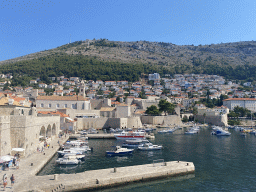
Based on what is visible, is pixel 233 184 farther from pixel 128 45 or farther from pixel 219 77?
pixel 128 45

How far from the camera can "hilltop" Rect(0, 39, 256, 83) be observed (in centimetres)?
12993

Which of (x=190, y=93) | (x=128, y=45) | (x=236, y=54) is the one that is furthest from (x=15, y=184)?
(x=236, y=54)

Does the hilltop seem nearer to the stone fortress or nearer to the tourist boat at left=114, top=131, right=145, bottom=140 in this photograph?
the stone fortress

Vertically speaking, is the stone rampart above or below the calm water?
above

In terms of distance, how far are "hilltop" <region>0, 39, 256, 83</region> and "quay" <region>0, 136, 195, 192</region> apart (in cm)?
10372

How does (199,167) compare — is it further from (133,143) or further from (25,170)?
(25,170)

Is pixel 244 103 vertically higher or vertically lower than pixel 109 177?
higher

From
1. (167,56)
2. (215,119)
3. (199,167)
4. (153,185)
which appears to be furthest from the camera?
(167,56)

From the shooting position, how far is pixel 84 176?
1284 cm

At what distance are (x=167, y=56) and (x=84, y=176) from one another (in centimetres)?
15791

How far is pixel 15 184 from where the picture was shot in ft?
36.6

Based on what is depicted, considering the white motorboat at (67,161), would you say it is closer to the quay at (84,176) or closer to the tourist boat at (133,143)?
the quay at (84,176)

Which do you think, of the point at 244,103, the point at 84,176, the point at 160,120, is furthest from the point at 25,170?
the point at 244,103

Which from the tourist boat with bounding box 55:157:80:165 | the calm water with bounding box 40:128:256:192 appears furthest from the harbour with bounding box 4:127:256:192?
the tourist boat with bounding box 55:157:80:165
